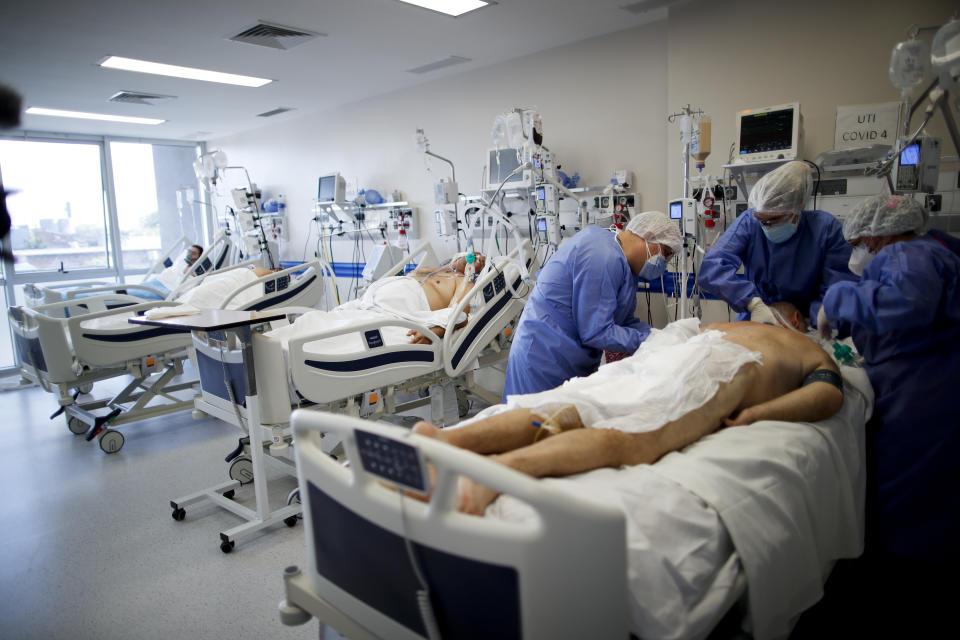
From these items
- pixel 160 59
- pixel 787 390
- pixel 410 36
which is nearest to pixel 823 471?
pixel 787 390

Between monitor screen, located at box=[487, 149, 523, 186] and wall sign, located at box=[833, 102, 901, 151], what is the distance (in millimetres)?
2157

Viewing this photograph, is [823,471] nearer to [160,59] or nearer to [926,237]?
[926,237]

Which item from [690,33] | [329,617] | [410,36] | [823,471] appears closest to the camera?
[329,617]

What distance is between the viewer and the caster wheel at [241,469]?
3098mm

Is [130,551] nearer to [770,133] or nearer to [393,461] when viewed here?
[393,461]

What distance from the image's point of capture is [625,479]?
1.38 metres

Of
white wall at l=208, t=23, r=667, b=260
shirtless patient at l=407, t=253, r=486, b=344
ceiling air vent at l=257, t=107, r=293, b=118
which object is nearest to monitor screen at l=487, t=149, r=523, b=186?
white wall at l=208, t=23, r=667, b=260

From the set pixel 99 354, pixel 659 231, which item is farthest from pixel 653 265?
pixel 99 354

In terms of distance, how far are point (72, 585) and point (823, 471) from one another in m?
2.81

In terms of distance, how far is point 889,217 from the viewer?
1963 millimetres

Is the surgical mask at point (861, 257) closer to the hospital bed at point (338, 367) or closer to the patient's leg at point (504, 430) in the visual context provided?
the patient's leg at point (504, 430)

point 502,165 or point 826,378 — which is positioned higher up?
point 502,165

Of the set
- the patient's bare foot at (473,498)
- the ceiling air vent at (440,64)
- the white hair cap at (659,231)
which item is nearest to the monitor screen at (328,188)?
the ceiling air vent at (440,64)

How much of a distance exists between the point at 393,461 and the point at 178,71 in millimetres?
4996
